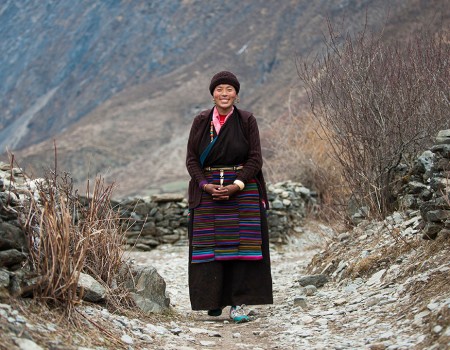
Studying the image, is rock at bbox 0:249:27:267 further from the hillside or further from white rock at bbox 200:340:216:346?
the hillside

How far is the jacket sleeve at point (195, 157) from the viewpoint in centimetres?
610

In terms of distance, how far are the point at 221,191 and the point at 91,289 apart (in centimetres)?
130

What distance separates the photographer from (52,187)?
528cm

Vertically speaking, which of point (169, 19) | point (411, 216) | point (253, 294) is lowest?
point (253, 294)

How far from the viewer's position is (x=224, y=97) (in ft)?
20.1

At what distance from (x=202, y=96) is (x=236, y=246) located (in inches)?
2226

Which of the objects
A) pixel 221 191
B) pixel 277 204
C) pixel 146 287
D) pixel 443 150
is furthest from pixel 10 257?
pixel 277 204

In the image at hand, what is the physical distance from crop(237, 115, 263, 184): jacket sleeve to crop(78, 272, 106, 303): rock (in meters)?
1.34

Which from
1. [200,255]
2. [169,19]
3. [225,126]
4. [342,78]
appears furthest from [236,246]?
[169,19]

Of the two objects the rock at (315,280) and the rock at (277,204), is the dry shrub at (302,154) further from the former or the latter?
the rock at (315,280)

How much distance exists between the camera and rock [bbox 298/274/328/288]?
720 centimetres

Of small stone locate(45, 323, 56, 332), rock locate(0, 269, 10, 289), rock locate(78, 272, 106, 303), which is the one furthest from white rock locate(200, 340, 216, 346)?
rock locate(0, 269, 10, 289)

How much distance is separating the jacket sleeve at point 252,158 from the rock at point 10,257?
189 cm

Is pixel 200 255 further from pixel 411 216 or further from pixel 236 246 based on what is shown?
pixel 411 216
